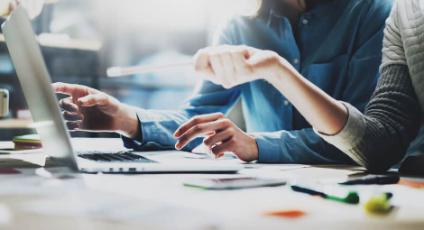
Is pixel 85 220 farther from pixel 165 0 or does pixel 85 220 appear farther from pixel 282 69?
pixel 165 0

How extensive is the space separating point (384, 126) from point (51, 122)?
2.13 feet

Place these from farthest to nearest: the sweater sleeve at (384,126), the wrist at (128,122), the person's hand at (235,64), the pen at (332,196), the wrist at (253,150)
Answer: the wrist at (128,122) < the wrist at (253,150) < the sweater sleeve at (384,126) < the person's hand at (235,64) < the pen at (332,196)

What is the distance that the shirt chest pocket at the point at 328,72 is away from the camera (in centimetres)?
133

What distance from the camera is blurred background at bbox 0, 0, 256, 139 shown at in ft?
8.92

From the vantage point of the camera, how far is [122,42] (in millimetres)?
3168

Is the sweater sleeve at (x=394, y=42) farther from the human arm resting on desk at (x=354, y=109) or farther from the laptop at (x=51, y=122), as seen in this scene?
the laptop at (x=51, y=122)

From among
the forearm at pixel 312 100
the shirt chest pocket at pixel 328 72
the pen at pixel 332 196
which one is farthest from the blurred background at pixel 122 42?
the pen at pixel 332 196

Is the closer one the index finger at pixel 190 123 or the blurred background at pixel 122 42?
the index finger at pixel 190 123

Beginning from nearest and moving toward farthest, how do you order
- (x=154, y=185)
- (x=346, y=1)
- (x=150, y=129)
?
(x=154, y=185)
(x=150, y=129)
(x=346, y=1)

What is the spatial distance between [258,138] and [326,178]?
0.27 m

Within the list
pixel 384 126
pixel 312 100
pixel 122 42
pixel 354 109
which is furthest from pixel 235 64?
pixel 122 42

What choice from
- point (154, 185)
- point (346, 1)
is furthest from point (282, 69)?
point (346, 1)

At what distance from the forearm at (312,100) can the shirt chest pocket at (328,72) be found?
1.37 feet

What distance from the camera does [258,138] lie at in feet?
3.51
